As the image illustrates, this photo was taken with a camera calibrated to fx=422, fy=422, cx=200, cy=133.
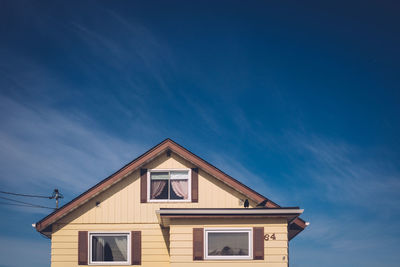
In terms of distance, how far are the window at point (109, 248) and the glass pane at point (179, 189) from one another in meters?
2.43

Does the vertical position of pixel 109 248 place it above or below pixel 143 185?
below

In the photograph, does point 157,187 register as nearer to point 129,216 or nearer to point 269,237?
point 129,216

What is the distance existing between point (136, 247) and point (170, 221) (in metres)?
2.19

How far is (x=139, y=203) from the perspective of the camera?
1698 centimetres

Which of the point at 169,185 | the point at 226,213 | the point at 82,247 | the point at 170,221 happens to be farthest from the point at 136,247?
the point at 226,213

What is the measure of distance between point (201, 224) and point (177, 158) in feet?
11.1

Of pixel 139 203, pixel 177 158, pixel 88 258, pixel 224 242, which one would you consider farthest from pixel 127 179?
pixel 224 242

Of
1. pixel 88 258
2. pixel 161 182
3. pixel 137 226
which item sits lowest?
pixel 88 258

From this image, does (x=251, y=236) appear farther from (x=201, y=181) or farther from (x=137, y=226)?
(x=137, y=226)

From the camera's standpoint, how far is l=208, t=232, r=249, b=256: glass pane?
1521 centimetres

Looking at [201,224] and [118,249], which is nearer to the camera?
[201,224]

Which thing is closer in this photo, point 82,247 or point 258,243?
point 258,243

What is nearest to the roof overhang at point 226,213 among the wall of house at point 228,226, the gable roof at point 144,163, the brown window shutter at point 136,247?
the wall of house at point 228,226

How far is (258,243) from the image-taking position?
15.2 m
